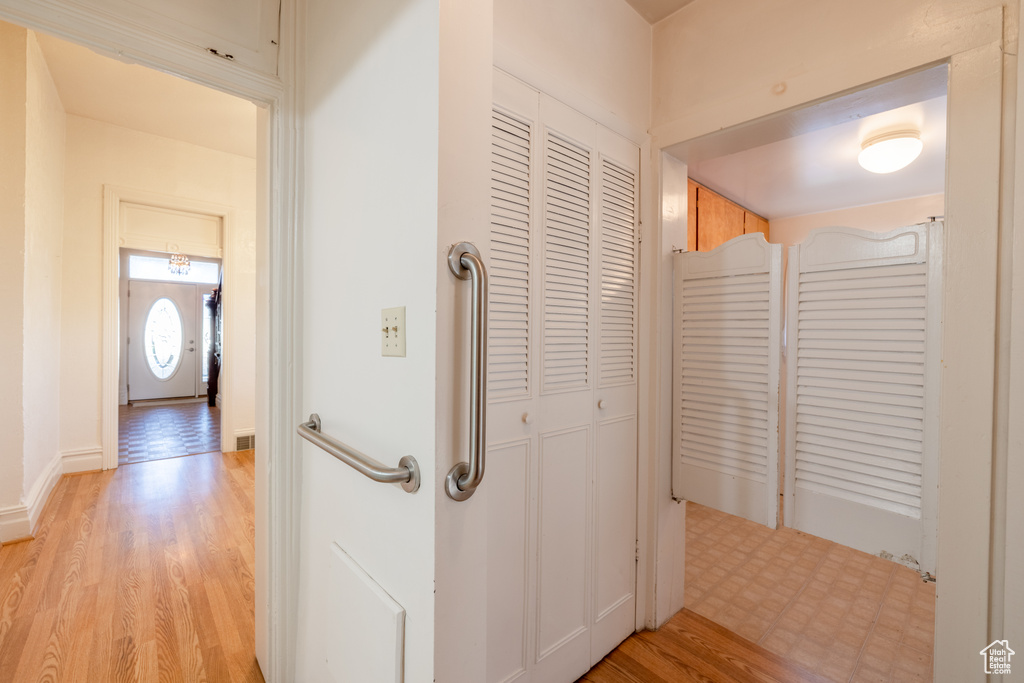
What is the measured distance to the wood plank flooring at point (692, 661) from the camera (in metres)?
1.59

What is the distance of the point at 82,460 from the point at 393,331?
4.18m

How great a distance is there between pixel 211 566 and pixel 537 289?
7.25 ft

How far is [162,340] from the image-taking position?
7055 millimetres

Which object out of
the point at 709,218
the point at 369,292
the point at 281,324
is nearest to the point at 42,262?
the point at 281,324

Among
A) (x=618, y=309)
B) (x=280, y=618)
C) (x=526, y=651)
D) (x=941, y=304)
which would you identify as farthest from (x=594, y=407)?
(x=280, y=618)

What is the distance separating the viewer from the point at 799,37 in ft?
4.88

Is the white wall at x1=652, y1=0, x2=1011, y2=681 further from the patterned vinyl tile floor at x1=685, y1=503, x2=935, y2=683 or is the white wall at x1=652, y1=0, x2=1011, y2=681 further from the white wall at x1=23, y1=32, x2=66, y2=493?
the white wall at x1=23, y1=32, x2=66, y2=493

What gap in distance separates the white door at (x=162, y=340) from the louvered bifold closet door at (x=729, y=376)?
8.31m

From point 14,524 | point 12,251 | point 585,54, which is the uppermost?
point 585,54

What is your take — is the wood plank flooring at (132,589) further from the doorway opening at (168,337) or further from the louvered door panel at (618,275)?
the doorway opening at (168,337)

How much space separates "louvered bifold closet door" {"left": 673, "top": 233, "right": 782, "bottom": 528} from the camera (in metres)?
1.66

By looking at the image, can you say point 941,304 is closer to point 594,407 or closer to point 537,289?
point 594,407

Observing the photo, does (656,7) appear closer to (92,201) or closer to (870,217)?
(870,217)

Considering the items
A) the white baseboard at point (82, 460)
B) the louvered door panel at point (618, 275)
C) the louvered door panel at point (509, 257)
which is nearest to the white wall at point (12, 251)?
the white baseboard at point (82, 460)
